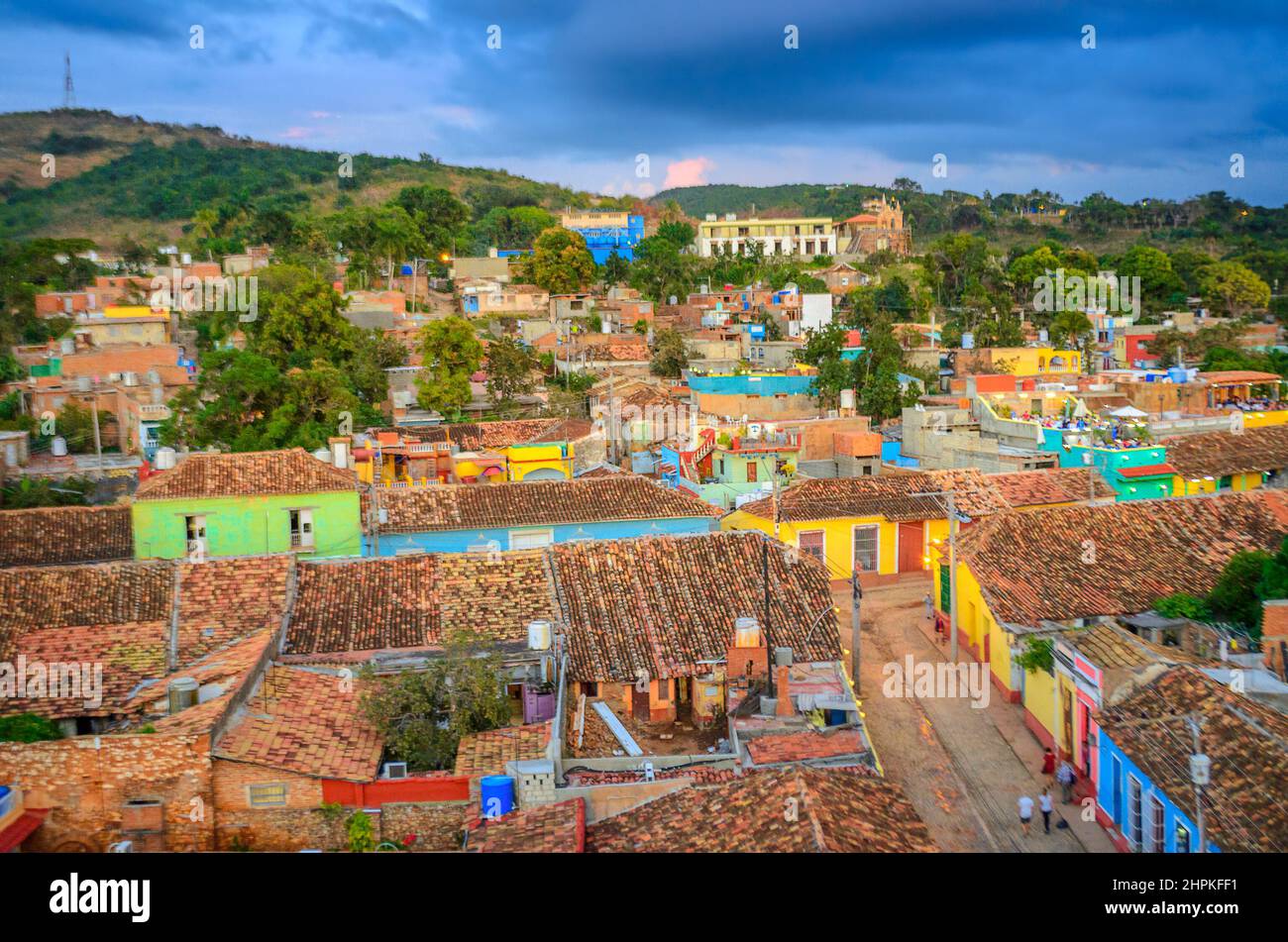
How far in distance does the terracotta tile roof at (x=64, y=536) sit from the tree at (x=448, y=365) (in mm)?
15369

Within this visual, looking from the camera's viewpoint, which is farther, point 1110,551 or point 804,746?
point 1110,551

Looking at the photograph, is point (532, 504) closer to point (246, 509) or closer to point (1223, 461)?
point (246, 509)

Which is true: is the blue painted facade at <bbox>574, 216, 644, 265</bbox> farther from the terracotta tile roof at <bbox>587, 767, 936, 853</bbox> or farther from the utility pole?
the utility pole

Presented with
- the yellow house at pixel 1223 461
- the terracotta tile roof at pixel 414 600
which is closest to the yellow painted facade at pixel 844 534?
the yellow house at pixel 1223 461

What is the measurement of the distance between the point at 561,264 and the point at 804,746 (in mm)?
48067

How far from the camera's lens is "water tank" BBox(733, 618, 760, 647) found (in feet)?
48.7

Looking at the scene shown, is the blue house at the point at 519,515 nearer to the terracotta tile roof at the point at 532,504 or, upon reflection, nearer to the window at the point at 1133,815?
the terracotta tile roof at the point at 532,504

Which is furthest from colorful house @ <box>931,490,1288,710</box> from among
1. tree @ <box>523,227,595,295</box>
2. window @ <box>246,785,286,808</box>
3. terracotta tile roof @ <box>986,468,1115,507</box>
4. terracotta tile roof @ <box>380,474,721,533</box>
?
tree @ <box>523,227,595,295</box>

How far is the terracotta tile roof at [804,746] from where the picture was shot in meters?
12.2

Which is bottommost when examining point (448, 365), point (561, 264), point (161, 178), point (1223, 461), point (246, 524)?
point (246, 524)

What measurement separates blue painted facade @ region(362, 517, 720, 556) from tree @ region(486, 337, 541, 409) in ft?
49.5

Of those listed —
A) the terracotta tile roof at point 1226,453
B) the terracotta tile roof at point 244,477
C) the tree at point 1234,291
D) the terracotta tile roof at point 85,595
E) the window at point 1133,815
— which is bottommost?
the window at point 1133,815

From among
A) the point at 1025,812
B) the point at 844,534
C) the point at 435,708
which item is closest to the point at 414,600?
the point at 435,708

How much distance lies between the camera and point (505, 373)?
1505 inches
